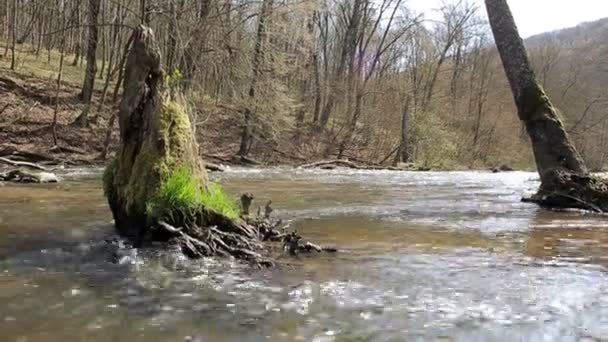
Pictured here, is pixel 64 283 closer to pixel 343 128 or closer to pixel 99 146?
pixel 99 146

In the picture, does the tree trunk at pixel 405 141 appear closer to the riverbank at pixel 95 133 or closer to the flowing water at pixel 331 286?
the riverbank at pixel 95 133

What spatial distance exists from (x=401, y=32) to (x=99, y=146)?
76.5ft

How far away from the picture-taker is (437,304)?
4.38 metres

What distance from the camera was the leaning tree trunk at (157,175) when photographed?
6.34m

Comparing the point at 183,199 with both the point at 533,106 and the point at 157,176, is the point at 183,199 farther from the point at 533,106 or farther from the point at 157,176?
the point at 533,106

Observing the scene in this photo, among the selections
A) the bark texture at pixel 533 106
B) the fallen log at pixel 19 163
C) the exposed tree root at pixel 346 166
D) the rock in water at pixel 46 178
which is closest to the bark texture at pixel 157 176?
the bark texture at pixel 533 106

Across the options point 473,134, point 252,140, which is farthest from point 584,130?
point 252,140

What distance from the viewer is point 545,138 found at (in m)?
11.8

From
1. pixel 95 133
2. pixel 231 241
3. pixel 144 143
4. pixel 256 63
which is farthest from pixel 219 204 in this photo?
pixel 256 63

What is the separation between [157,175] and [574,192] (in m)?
7.82

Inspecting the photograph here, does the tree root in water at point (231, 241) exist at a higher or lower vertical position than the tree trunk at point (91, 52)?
lower

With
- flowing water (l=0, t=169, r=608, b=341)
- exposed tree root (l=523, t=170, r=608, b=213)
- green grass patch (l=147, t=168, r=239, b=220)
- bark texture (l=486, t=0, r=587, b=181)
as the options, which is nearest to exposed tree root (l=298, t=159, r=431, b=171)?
bark texture (l=486, t=0, r=587, b=181)

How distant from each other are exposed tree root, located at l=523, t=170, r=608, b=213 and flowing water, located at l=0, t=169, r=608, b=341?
84.0 inches

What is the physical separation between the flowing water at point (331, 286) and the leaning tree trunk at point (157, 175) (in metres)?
0.36
